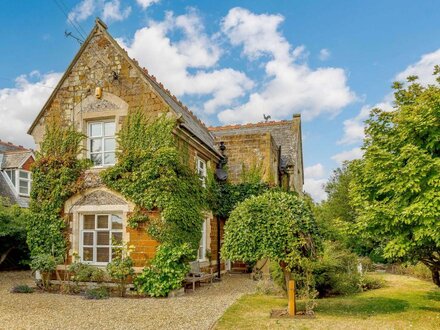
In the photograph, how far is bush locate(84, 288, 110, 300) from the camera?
41.0 feet

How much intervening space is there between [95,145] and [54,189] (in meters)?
2.19

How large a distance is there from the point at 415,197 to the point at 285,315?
4131mm

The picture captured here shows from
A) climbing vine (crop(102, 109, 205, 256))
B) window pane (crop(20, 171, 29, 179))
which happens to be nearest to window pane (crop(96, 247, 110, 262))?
climbing vine (crop(102, 109, 205, 256))

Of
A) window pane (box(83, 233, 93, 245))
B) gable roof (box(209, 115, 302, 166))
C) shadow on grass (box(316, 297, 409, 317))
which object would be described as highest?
gable roof (box(209, 115, 302, 166))

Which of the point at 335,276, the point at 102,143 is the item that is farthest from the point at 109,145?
the point at 335,276

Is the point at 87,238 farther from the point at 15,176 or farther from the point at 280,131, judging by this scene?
the point at 15,176

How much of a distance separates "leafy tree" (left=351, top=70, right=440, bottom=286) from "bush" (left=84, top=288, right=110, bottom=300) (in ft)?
26.8

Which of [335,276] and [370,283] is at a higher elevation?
[335,276]

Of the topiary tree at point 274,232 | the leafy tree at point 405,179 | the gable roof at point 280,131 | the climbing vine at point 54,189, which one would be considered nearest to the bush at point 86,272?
the climbing vine at point 54,189

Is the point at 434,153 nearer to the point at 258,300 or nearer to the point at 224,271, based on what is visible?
the point at 258,300

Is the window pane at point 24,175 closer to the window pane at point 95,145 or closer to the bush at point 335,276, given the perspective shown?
the window pane at point 95,145

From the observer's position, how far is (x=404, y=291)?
1385 centimetres

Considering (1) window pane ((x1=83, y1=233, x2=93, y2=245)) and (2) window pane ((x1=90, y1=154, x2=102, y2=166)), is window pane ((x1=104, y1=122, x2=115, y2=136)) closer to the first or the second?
(2) window pane ((x1=90, y1=154, x2=102, y2=166))

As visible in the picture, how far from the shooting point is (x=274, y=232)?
A: 9391mm
